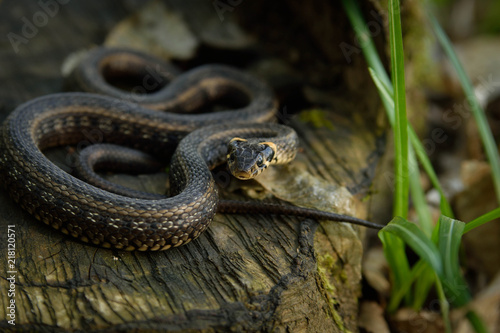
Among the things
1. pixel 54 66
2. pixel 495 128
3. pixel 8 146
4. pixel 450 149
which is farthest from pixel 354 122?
pixel 54 66

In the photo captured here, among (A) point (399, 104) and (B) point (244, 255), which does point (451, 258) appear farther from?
(B) point (244, 255)

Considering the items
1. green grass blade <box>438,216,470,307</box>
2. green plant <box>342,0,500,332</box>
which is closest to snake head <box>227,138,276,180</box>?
green plant <box>342,0,500,332</box>

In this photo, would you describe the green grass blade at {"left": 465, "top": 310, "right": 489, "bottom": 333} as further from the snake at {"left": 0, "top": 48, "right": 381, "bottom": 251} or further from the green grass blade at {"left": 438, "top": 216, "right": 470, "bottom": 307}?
the snake at {"left": 0, "top": 48, "right": 381, "bottom": 251}

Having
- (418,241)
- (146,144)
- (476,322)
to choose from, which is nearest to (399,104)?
(418,241)

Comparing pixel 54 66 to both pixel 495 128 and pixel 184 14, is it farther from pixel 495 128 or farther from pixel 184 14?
pixel 495 128

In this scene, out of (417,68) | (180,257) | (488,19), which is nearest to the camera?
(180,257)

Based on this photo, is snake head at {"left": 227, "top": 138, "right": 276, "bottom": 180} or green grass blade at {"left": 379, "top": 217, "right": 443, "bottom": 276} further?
snake head at {"left": 227, "top": 138, "right": 276, "bottom": 180}
